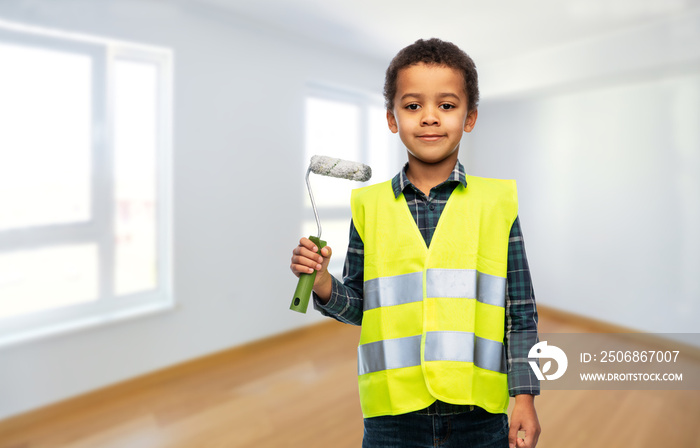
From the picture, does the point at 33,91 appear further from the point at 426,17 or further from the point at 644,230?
the point at 644,230

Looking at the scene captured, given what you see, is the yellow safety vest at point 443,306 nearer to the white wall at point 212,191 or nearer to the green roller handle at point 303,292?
the green roller handle at point 303,292

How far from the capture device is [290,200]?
3330 millimetres

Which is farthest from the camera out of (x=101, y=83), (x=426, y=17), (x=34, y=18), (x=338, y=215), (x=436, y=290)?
(x=338, y=215)

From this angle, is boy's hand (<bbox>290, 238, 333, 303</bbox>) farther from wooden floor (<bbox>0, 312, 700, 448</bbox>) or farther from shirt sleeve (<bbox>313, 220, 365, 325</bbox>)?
wooden floor (<bbox>0, 312, 700, 448</bbox>)

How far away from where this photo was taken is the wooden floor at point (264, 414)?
2.08 meters

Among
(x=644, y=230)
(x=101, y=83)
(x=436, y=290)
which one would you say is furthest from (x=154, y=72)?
(x=644, y=230)

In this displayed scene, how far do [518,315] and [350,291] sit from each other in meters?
0.31

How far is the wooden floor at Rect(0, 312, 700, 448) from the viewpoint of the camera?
2.08 m

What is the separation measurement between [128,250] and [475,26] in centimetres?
268

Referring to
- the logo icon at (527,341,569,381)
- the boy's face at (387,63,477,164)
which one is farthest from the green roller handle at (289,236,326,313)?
the logo icon at (527,341,569,381)

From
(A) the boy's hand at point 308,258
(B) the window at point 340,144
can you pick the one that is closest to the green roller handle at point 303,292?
(A) the boy's hand at point 308,258

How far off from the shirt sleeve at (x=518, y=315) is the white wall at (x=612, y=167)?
296cm

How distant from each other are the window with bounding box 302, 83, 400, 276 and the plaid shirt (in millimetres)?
2662

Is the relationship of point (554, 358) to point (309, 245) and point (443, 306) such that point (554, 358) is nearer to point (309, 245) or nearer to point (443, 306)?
point (443, 306)
